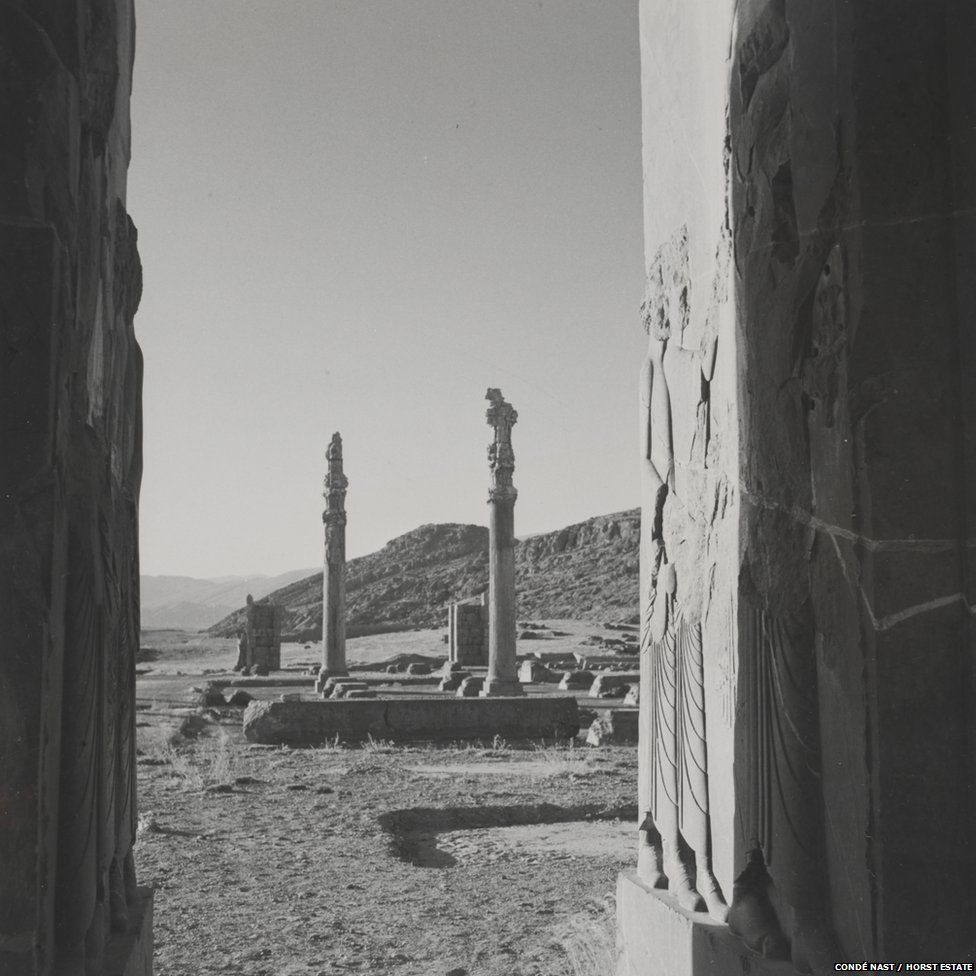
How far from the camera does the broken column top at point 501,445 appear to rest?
20406 mm

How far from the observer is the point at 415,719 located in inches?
560

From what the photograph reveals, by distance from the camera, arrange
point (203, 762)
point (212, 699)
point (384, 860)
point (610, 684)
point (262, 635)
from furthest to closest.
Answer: point (262, 635)
point (610, 684)
point (212, 699)
point (203, 762)
point (384, 860)

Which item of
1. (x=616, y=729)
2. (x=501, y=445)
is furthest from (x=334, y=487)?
(x=616, y=729)

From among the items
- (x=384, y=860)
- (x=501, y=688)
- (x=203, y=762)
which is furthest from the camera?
(x=501, y=688)

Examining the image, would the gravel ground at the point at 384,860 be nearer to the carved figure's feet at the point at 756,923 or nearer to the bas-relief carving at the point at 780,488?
the carved figure's feet at the point at 756,923

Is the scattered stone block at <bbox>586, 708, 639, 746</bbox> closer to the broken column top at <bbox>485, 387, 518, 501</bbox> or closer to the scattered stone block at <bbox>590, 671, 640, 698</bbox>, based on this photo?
the scattered stone block at <bbox>590, 671, 640, 698</bbox>

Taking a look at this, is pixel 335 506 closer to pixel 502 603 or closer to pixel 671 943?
pixel 502 603

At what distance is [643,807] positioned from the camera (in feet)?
15.4

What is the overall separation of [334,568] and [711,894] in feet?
69.5

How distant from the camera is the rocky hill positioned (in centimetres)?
5528

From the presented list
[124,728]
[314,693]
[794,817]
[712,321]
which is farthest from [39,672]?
[314,693]

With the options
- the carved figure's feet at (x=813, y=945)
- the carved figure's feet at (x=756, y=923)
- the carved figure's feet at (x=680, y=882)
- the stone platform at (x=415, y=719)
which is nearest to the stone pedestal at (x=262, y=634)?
the stone platform at (x=415, y=719)

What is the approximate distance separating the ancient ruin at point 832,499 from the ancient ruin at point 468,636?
2284 centimetres

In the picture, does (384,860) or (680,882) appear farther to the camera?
(384,860)
